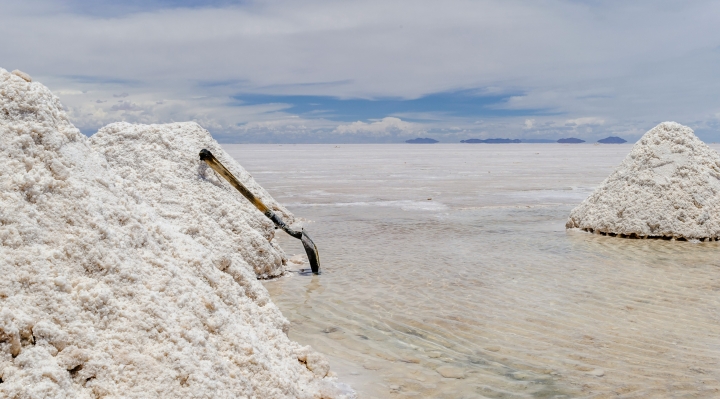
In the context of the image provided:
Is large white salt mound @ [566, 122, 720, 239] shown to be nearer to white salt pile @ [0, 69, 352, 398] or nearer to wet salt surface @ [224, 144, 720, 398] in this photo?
wet salt surface @ [224, 144, 720, 398]

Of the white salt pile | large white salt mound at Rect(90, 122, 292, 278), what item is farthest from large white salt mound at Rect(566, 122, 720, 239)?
the white salt pile

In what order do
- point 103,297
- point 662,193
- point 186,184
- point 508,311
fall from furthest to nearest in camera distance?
point 662,193, point 186,184, point 508,311, point 103,297

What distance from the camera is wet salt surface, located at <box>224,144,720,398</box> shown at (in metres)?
4.00

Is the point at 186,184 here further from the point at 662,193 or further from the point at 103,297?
the point at 662,193

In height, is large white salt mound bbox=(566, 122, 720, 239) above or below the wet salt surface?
above

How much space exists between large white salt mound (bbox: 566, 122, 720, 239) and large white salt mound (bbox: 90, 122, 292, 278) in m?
6.00

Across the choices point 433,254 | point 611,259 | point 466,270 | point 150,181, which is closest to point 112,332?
point 150,181

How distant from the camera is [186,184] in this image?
652cm

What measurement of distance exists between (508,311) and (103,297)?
396cm

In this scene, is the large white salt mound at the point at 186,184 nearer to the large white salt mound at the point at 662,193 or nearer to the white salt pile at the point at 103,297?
the white salt pile at the point at 103,297

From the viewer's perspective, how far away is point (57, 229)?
2.80 m

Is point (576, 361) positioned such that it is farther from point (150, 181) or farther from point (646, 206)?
point (646, 206)

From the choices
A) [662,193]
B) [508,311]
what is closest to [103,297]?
[508,311]

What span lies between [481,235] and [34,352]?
8401mm
